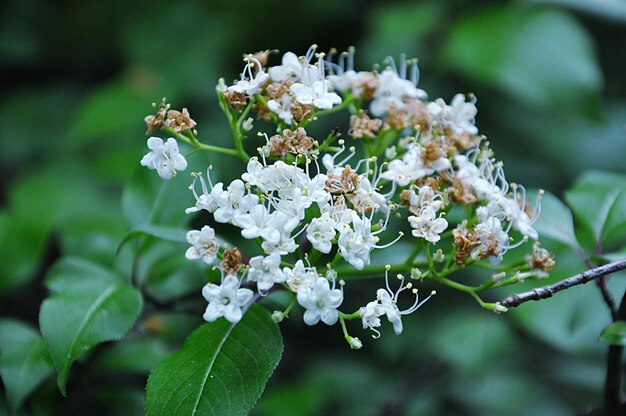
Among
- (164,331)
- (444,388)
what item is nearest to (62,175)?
(164,331)

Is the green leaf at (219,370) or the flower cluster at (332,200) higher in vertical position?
the flower cluster at (332,200)

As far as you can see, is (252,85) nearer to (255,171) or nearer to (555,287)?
(255,171)

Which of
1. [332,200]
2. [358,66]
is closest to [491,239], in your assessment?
[332,200]

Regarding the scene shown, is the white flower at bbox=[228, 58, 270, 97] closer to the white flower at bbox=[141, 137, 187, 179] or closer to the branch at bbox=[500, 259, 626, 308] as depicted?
the white flower at bbox=[141, 137, 187, 179]

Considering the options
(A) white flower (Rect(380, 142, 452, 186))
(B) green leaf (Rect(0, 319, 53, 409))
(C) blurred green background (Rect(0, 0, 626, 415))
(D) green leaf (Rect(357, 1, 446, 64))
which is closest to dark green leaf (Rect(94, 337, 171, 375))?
(C) blurred green background (Rect(0, 0, 626, 415))

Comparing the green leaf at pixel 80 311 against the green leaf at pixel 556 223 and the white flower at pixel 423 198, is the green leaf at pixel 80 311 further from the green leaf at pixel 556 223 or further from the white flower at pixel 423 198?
the green leaf at pixel 556 223

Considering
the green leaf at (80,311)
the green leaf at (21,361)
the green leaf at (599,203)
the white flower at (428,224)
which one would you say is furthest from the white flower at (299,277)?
the green leaf at (599,203)
